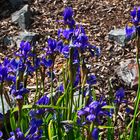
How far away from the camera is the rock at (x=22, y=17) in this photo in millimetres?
5453

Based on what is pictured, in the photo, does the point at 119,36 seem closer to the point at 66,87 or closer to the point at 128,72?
the point at 128,72

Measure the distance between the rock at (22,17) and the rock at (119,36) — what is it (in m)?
1.16

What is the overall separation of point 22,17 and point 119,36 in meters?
1.35

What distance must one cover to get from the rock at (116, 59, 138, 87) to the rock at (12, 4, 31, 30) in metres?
1.61

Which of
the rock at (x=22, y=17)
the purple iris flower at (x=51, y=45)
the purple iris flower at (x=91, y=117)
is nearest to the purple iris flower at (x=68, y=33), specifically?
the purple iris flower at (x=51, y=45)

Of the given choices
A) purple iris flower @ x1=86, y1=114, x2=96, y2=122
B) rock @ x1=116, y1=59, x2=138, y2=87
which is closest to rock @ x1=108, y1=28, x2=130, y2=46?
rock @ x1=116, y1=59, x2=138, y2=87

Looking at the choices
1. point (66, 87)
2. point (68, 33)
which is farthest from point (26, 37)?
point (68, 33)

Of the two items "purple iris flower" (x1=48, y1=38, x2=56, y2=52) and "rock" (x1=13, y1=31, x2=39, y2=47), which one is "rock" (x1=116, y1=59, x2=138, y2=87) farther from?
"purple iris flower" (x1=48, y1=38, x2=56, y2=52)

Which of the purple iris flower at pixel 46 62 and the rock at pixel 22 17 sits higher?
the rock at pixel 22 17

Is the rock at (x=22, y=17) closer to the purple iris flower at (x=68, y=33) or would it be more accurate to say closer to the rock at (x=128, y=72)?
the rock at (x=128, y=72)

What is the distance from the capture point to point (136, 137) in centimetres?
288

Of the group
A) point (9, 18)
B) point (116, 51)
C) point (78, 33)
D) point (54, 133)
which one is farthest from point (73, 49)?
point (9, 18)

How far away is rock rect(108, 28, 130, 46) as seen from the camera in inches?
191

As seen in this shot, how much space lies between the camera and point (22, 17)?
545 centimetres
